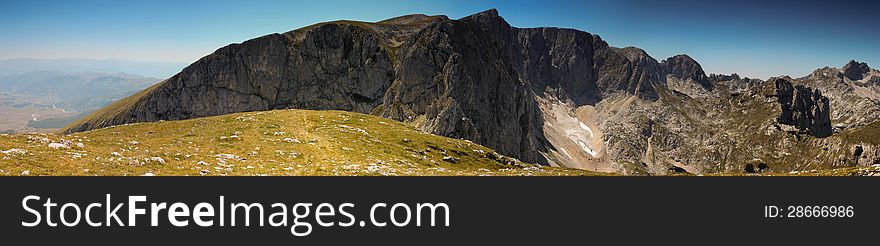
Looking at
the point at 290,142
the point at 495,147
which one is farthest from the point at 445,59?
the point at 290,142

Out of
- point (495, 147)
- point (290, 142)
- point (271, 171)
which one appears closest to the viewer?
point (271, 171)

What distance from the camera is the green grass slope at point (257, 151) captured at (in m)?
27.8

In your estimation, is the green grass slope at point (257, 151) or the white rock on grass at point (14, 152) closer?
the white rock on grass at point (14, 152)

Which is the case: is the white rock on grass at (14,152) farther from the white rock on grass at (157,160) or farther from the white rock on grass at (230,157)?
the white rock on grass at (230,157)

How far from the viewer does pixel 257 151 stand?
3950 centimetres

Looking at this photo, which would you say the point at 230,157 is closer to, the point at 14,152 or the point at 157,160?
the point at 157,160

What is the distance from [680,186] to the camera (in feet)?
67.4

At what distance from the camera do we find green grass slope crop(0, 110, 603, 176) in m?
27.8

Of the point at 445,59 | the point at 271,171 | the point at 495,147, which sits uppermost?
the point at 445,59

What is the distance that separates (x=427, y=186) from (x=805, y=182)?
756 inches

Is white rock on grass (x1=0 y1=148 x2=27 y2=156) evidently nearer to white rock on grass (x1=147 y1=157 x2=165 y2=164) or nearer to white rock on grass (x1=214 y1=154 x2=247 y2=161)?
white rock on grass (x1=147 y1=157 x2=165 y2=164)

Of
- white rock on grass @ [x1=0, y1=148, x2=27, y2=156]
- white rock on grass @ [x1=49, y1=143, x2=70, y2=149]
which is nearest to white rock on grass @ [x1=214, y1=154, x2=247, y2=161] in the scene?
white rock on grass @ [x1=49, y1=143, x2=70, y2=149]

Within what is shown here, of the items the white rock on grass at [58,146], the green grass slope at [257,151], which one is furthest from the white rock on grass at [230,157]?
the white rock on grass at [58,146]

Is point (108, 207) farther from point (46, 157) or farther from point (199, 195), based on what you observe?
point (46, 157)
